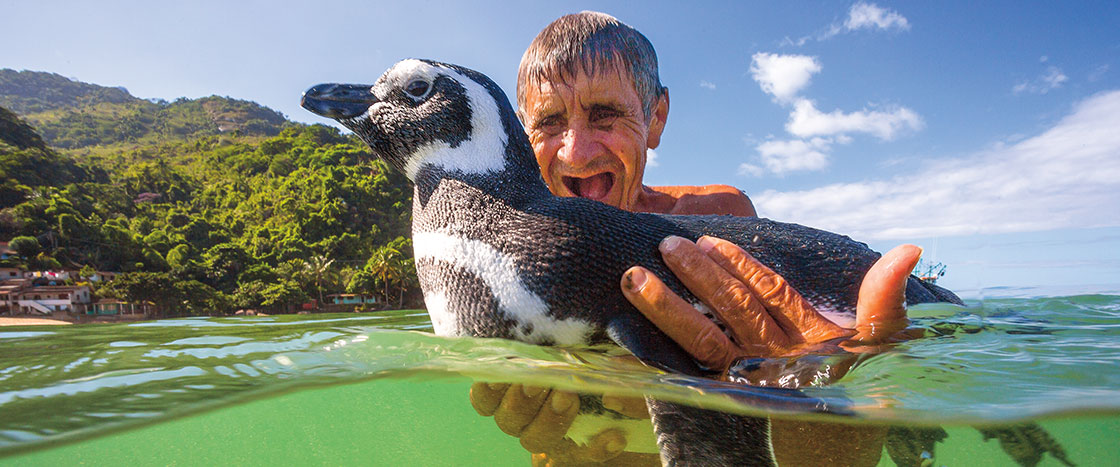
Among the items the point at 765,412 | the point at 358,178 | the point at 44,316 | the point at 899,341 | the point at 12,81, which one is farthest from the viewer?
the point at 12,81

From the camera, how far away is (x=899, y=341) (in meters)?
1.85

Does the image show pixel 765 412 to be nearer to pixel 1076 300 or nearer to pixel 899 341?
pixel 899 341

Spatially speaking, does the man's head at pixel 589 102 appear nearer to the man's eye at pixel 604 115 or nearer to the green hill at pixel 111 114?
the man's eye at pixel 604 115

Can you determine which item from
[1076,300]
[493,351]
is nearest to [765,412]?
[493,351]

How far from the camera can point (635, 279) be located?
159cm

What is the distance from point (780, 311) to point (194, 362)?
2.21 meters

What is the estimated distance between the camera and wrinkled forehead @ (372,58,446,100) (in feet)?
6.52

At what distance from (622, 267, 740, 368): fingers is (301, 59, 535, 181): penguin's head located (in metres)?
0.70

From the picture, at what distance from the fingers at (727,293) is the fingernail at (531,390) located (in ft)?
2.34

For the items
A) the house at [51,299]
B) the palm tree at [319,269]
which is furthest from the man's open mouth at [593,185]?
the palm tree at [319,269]

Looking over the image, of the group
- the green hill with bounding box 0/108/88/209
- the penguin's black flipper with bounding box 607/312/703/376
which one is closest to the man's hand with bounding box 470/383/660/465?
the penguin's black flipper with bounding box 607/312/703/376

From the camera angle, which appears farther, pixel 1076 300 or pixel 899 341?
pixel 1076 300

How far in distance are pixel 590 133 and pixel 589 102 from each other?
0.54 ft

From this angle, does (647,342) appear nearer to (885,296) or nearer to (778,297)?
(778,297)
